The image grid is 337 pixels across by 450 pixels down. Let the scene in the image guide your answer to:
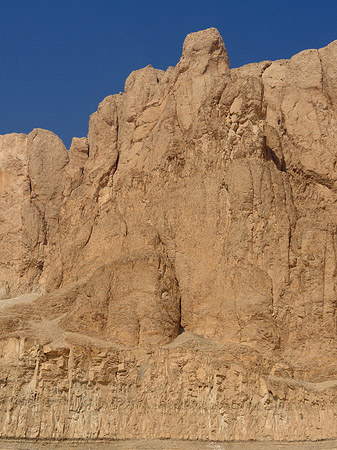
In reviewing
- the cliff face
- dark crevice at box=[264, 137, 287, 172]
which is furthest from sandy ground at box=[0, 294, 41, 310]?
dark crevice at box=[264, 137, 287, 172]

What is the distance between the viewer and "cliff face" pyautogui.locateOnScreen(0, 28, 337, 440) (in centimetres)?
4228

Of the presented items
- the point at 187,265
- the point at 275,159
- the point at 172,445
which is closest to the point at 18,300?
the point at 187,265

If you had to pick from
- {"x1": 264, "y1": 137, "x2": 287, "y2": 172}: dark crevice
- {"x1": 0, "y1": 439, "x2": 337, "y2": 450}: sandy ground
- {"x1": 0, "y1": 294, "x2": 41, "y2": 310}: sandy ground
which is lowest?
{"x1": 0, "y1": 439, "x2": 337, "y2": 450}: sandy ground

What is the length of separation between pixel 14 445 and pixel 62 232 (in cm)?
1890

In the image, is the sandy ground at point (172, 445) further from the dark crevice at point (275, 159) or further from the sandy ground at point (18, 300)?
the dark crevice at point (275, 159)

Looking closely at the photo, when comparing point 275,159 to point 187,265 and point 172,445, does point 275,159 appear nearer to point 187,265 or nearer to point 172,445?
point 187,265

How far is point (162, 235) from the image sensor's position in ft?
165

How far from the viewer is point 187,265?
48750 mm

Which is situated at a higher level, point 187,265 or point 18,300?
point 187,265

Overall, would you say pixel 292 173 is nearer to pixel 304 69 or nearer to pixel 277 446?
pixel 304 69

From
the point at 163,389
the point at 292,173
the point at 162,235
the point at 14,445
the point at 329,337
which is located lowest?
the point at 14,445

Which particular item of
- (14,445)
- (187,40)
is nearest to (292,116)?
(187,40)

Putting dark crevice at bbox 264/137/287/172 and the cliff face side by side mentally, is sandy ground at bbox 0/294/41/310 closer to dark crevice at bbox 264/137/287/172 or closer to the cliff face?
the cliff face

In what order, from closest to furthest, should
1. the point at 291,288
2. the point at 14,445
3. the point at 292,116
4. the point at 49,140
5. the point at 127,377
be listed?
the point at 14,445
the point at 127,377
the point at 291,288
the point at 292,116
the point at 49,140
